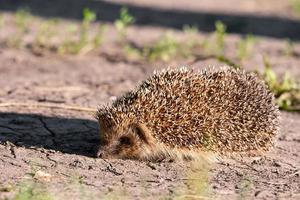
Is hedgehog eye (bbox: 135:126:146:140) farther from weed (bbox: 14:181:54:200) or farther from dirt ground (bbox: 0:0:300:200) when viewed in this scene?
weed (bbox: 14:181:54:200)

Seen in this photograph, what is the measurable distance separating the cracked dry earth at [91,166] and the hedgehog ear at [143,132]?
0.22 metres

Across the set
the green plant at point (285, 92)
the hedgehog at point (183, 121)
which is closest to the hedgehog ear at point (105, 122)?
the hedgehog at point (183, 121)

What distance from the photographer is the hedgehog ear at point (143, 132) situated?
21.4ft

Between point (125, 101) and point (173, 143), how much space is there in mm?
553

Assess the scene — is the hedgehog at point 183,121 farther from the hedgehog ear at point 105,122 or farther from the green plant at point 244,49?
the green plant at point 244,49

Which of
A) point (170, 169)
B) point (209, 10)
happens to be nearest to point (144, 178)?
point (170, 169)

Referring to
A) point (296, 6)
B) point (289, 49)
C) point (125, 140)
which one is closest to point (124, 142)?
point (125, 140)

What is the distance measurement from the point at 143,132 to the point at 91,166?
0.55 metres

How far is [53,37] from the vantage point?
12539 mm

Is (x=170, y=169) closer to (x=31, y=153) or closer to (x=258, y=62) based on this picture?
(x=31, y=153)

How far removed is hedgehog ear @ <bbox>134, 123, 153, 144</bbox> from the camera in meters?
6.52

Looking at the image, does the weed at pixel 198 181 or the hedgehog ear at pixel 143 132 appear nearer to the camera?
the weed at pixel 198 181

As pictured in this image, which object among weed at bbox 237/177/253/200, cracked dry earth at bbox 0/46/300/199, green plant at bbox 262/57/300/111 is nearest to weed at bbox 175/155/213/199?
cracked dry earth at bbox 0/46/300/199

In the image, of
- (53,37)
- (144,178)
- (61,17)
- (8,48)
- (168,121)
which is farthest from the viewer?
(61,17)
